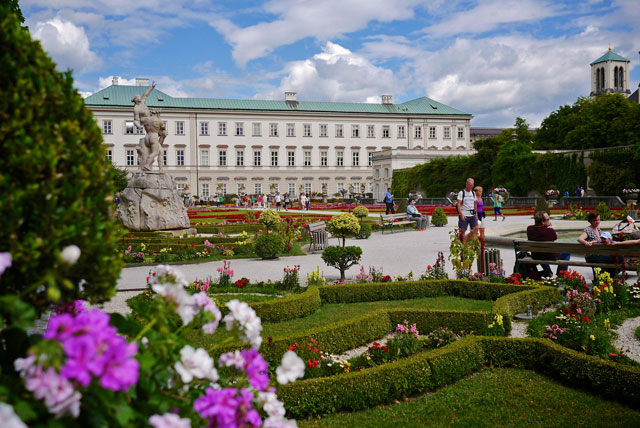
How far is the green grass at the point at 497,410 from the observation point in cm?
387

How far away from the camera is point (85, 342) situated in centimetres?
129

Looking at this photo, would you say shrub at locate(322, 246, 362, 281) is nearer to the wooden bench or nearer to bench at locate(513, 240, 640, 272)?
bench at locate(513, 240, 640, 272)

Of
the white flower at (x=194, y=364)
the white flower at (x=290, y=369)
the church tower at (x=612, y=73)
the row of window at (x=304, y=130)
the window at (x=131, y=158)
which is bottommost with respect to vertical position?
the white flower at (x=290, y=369)

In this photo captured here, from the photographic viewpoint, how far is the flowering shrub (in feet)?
18.1

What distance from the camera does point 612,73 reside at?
81875mm

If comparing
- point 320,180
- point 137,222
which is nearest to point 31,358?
point 137,222

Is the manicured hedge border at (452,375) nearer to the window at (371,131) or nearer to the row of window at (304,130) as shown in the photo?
the row of window at (304,130)

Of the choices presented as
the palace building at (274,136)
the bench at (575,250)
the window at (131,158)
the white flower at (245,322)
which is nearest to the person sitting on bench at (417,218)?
the bench at (575,250)

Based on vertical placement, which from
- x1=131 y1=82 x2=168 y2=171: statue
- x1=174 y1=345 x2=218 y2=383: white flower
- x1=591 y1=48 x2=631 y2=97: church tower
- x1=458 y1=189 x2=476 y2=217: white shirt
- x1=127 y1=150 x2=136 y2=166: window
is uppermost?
x1=591 y1=48 x2=631 y2=97: church tower

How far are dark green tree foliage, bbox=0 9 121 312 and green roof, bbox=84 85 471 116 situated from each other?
5965cm

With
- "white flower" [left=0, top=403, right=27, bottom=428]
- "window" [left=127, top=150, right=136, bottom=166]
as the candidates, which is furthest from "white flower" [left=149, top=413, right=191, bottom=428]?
"window" [left=127, top=150, right=136, bottom=166]

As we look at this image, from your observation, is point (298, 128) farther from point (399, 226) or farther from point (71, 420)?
point (71, 420)

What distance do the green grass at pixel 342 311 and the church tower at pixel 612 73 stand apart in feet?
278

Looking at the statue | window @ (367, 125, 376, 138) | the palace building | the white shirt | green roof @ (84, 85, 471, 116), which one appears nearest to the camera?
the white shirt
